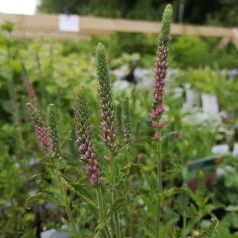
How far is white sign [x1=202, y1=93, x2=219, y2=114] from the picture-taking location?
9.46 feet

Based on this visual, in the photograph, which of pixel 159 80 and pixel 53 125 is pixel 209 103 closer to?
pixel 159 80

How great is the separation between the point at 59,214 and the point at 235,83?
2.13 m

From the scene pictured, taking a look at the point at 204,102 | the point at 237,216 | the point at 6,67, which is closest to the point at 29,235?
the point at 237,216

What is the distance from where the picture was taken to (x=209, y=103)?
2965 millimetres

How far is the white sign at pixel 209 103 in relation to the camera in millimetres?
2883

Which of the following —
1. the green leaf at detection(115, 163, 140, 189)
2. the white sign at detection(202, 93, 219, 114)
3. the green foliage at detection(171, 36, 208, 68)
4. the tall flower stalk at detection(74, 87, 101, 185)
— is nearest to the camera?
the tall flower stalk at detection(74, 87, 101, 185)

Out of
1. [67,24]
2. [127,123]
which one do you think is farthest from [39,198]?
[67,24]

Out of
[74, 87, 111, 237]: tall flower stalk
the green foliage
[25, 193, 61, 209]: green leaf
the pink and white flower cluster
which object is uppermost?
the green foliage

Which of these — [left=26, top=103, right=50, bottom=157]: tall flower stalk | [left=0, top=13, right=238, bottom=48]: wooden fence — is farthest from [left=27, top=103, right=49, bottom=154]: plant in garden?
[left=0, top=13, right=238, bottom=48]: wooden fence

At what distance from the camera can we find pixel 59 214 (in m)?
1.87

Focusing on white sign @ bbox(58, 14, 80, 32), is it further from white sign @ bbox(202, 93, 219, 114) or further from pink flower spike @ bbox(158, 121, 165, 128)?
pink flower spike @ bbox(158, 121, 165, 128)

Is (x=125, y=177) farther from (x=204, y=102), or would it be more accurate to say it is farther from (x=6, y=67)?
(x=204, y=102)

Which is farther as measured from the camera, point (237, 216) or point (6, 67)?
point (6, 67)

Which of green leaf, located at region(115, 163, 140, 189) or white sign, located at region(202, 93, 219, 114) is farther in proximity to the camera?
white sign, located at region(202, 93, 219, 114)
